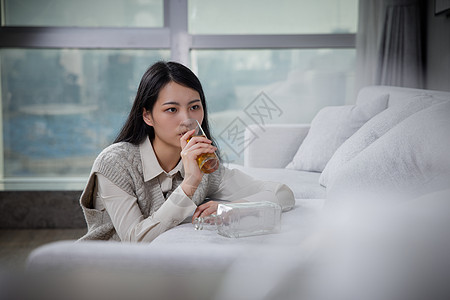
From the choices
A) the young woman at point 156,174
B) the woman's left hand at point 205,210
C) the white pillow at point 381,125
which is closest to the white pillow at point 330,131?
the white pillow at point 381,125

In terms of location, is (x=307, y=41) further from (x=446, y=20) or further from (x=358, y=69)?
(x=446, y=20)

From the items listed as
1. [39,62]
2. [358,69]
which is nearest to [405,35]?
[358,69]

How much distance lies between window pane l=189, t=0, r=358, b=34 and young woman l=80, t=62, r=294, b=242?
7.45ft

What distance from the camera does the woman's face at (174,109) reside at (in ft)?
4.64

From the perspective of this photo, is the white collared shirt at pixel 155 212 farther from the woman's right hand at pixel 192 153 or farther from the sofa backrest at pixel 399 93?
the sofa backrest at pixel 399 93

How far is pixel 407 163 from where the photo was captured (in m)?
0.97

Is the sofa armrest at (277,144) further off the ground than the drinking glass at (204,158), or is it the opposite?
the drinking glass at (204,158)

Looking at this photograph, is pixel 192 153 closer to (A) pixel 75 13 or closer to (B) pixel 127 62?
(B) pixel 127 62

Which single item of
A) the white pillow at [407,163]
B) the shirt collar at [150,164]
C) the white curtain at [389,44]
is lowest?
the shirt collar at [150,164]

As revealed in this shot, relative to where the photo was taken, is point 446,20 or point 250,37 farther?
point 250,37

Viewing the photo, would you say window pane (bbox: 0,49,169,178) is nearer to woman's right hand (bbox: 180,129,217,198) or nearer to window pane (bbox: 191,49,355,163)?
window pane (bbox: 191,49,355,163)

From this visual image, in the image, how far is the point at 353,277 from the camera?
0.45 metres

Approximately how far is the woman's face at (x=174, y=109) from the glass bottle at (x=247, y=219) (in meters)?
0.33

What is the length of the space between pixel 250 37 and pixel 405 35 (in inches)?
44.4
